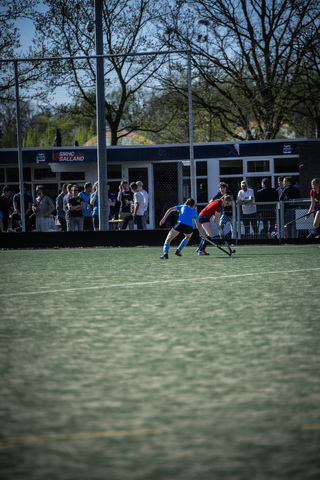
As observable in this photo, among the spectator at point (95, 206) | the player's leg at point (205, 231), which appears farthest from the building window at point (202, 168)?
the player's leg at point (205, 231)

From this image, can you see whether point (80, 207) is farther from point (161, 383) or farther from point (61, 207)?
point (161, 383)

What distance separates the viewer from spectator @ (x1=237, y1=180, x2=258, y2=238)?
60.1 feet

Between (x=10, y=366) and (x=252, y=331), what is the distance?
2.12 metres

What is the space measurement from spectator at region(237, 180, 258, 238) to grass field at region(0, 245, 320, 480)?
9.26m

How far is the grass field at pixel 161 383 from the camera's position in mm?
2922

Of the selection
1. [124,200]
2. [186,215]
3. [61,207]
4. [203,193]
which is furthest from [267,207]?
[61,207]

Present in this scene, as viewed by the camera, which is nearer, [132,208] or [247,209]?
[247,209]

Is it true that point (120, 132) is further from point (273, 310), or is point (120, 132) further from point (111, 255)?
point (273, 310)

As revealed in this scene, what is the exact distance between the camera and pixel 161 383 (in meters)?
4.20

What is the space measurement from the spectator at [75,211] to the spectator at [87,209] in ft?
1.16

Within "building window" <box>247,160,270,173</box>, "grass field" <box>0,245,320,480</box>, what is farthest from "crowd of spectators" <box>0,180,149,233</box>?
"grass field" <box>0,245,320,480</box>

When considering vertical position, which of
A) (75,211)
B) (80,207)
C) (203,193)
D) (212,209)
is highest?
(203,193)

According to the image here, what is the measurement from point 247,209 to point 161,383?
569 inches

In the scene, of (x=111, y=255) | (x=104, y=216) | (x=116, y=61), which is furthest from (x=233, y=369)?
(x=116, y=61)
